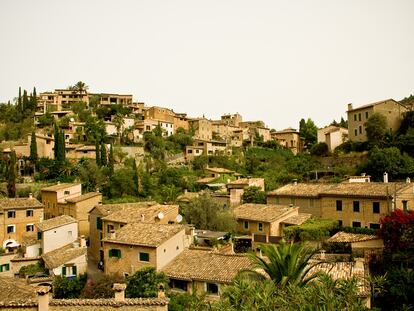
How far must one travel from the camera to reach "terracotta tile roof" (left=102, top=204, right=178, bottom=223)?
3106 centimetres

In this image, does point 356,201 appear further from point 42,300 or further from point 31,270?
point 31,270

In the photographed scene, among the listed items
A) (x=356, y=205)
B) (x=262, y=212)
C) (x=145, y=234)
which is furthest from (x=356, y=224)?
(x=145, y=234)

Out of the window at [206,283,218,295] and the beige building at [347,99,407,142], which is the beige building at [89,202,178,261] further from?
the beige building at [347,99,407,142]

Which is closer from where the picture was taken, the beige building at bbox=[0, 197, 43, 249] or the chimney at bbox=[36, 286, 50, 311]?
the chimney at bbox=[36, 286, 50, 311]

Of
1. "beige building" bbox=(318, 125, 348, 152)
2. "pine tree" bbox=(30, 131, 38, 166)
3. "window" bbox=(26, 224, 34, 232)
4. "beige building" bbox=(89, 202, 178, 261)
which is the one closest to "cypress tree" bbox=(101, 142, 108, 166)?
"pine tree" bbox=(30, 131, 38, 166)

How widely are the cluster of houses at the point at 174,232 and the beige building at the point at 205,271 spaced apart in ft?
0.19

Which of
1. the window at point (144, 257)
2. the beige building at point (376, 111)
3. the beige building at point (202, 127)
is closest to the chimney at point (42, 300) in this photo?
the window at point (144, 257)

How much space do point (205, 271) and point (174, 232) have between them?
A: 426 cm

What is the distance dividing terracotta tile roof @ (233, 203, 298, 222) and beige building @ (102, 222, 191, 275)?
27.4ft

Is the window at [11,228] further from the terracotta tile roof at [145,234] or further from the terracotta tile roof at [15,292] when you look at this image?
the terracotta tile roof at [15,292]

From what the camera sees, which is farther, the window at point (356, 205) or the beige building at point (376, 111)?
the beige building at point (376, 111)

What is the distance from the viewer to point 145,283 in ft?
72.2

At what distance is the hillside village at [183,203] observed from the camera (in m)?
21.9

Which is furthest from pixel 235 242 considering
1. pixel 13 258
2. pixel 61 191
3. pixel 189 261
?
pixel 61 191
